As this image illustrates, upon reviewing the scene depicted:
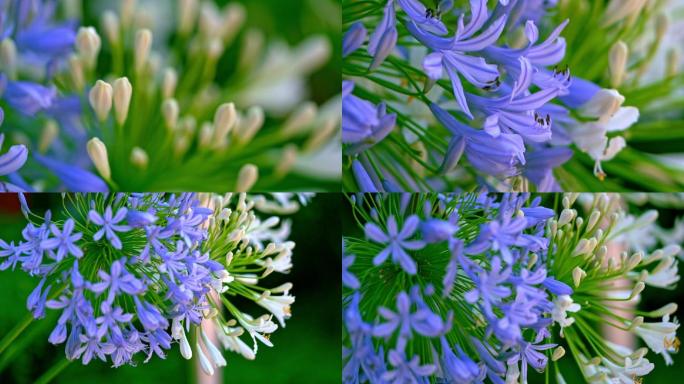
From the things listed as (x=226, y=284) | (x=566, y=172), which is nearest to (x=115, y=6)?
(x=226, y=284)

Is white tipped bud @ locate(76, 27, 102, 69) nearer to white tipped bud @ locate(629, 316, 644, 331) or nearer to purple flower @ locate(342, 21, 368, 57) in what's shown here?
purple flower @ locate(342, 21, 368, 57)

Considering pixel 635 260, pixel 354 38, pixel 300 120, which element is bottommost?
pixel 635 260

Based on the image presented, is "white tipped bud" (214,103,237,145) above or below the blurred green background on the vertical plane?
above

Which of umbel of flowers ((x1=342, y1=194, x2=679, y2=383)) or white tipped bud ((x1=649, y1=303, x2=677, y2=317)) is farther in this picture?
white tipped bud ((x1=649, y1=303, x2=677, y2=317))

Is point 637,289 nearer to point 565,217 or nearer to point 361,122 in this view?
point 565,217

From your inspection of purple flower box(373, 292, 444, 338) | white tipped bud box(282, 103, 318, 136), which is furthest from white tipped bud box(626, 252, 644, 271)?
white tipped bud box(282, 103, 318, 136)

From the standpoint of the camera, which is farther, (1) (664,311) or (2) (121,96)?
(1) (664,311)

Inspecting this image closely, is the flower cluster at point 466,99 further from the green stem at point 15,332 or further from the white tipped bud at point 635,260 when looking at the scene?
the green stem at point 15,332

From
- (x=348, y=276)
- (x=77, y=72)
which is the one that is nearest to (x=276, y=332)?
(x=348, y=276)

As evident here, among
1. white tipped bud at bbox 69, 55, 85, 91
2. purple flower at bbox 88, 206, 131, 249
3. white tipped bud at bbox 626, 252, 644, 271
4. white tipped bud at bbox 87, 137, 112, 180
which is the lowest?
white tipped bud at bbox 626, 252, 644, 271
